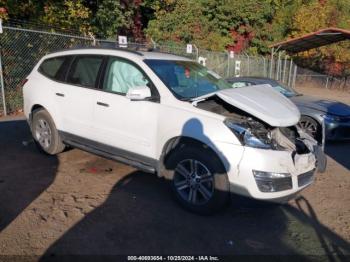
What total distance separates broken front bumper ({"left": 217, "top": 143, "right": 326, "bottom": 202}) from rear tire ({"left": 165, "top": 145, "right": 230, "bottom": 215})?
15cm

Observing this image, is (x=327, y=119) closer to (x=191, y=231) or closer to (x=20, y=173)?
(x=191, y=231)

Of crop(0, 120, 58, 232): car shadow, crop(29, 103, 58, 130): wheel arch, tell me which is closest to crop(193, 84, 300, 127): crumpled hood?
crop(0, 120, 58, 232): car shadow

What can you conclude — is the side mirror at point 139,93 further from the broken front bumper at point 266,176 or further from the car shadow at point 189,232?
the broken front bumper at point 266,176

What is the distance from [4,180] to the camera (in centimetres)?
536

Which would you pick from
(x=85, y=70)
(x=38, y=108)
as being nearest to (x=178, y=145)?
(x=85, y=70)

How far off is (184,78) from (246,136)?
4.93 ft

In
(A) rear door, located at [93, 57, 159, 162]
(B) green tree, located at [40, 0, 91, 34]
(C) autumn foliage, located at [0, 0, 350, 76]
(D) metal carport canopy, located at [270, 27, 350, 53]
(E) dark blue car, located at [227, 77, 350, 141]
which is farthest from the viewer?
(C) autumn foliage, located at [0, 0, 350, 76]

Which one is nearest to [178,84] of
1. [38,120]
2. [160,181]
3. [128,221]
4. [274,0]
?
[160,181]

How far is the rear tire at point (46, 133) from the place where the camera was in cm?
622

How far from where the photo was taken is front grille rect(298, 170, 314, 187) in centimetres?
430

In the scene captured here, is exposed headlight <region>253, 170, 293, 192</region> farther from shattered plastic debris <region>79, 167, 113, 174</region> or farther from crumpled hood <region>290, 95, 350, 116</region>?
crumpled hood <region>290, 95, 350, 116</region>

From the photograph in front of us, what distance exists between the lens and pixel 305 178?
14.5 ft

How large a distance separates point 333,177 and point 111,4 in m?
15.6

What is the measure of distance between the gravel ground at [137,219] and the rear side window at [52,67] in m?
1.52
